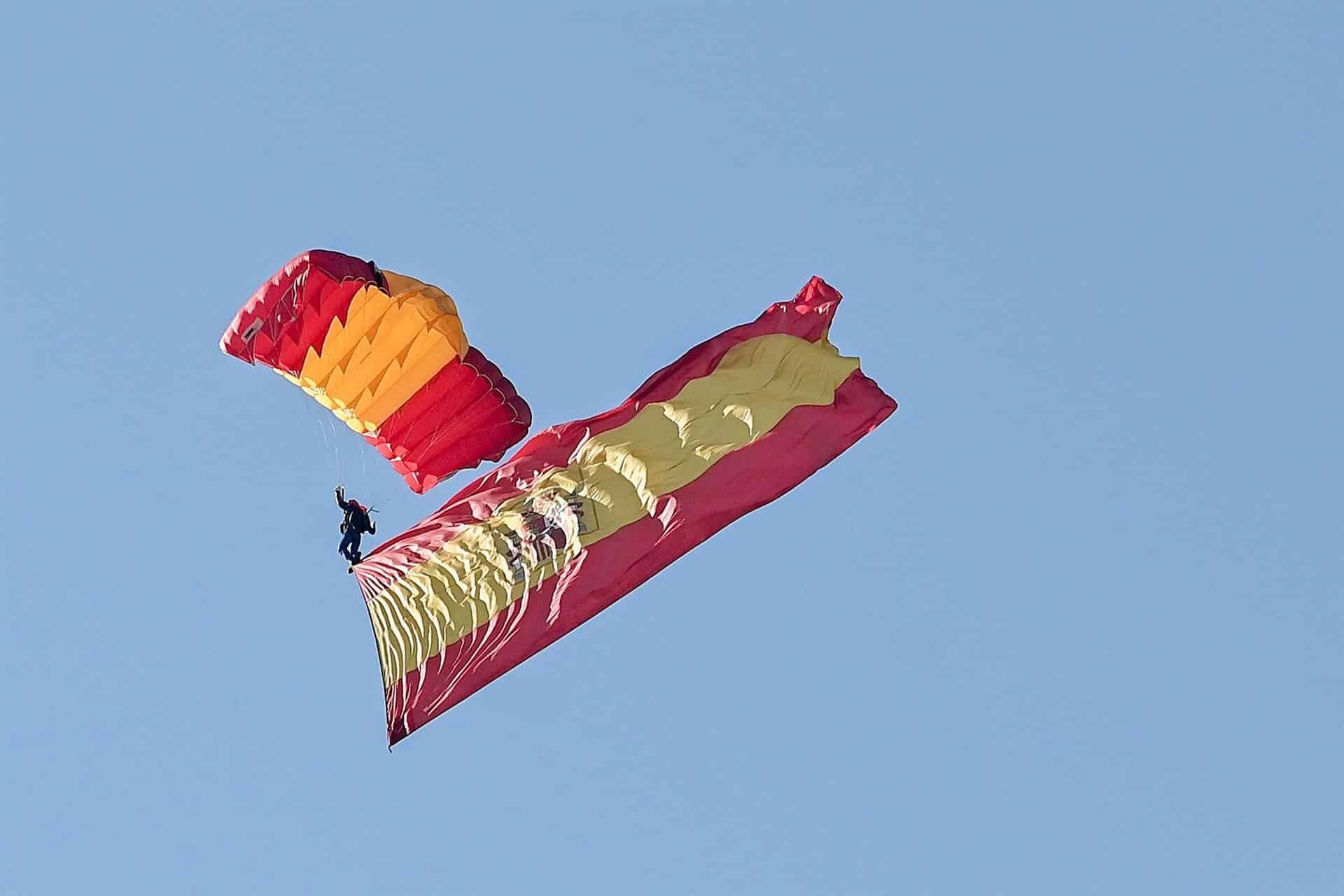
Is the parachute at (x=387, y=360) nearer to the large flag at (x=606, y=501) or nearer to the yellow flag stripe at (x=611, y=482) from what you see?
the large flag at (x=606, y=501)

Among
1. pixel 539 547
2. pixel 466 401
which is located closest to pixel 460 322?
pixel 466 401

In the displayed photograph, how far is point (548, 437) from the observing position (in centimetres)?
2216

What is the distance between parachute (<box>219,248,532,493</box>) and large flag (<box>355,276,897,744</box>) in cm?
48

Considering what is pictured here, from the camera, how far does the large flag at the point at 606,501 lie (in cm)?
2031

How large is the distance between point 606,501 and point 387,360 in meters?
2.02

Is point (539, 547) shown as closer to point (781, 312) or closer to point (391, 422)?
point (391, 422)

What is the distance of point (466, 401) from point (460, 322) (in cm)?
62

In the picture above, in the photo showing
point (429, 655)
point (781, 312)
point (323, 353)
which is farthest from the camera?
point (781, 312)

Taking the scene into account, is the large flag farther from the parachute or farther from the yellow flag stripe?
the parachute

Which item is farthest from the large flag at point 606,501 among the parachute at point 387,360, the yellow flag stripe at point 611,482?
the parachute at point 387,360

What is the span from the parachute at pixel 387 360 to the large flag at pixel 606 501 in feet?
1.58

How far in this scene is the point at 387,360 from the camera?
21781 millimetres

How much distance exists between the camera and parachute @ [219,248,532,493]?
21.2 metres

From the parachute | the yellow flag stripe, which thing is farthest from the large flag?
the parachute
